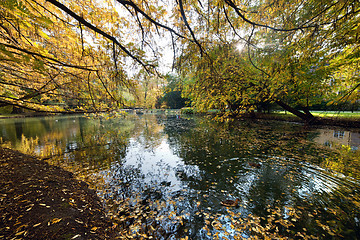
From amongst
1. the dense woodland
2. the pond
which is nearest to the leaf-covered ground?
the pond

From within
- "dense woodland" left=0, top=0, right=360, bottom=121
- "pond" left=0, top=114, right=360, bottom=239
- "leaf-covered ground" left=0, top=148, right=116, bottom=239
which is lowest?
"pond" left=0, top=114, right=360, bottom=239

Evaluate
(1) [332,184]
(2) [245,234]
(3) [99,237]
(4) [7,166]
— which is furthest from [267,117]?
(4) [7,166]

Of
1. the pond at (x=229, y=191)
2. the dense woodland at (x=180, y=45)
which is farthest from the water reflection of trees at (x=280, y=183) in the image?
the dense woodland at (x=180, y=45)

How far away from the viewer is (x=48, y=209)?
333 centimetres

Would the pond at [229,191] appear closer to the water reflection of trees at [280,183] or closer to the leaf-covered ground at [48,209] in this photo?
the water reflection of trees at [280,183]

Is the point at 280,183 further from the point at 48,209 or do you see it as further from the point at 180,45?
the point at 48,209

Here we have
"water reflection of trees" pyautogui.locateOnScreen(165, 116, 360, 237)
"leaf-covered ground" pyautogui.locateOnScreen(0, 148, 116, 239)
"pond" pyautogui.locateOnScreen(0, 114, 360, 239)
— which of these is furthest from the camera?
"water reflection of trees" pyautogui.locateOnScreen(165, 116, 360, 237)

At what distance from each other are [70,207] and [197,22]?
586 centimetres

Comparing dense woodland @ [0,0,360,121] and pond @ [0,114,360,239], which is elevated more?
dense woodland @ [0,0,360,121]

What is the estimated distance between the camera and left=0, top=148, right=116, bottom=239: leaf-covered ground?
269 cm

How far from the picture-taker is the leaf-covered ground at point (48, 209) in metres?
2.69

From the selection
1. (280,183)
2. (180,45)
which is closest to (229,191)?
(280,183)

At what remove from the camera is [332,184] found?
4863 mm

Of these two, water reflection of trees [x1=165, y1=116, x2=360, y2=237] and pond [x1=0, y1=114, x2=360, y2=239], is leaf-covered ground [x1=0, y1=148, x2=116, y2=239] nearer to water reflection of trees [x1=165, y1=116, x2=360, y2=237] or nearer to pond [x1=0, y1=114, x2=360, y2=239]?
pond [x1=0, y1=114, x2=360, y2=239]
